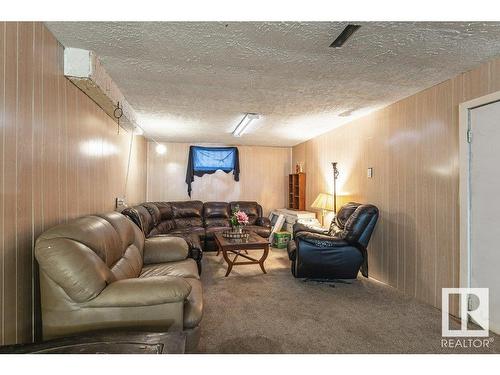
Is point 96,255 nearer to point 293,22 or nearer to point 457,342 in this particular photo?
point 293,22

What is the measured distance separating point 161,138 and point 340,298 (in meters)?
4.47

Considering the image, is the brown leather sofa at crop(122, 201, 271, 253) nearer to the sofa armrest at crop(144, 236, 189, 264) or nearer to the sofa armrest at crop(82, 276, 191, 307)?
the sofa armrest at crop(144, 236, 189, 264)

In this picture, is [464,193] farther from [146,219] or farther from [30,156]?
[146,219]

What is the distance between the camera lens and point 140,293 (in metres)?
1.45

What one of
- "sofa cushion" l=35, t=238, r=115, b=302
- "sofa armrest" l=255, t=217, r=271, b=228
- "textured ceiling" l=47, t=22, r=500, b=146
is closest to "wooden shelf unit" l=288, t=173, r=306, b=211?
"sofa armrest" l=255, t=217, r=271, b=228

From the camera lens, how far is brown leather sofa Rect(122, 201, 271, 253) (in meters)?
4.68

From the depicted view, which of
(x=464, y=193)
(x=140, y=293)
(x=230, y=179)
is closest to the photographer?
(x=140, y=293)

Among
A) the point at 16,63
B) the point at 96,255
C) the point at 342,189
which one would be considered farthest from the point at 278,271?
the point at 16,63

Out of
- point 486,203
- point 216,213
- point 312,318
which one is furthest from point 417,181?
point 216,213

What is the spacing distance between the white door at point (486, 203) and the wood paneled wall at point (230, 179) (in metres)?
4.39

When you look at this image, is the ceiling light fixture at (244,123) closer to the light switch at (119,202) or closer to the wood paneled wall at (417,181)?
the wood paneled wall at (417,181)

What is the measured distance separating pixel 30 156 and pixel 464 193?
128 inches

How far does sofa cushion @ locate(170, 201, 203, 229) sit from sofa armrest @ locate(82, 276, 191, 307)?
3646mm

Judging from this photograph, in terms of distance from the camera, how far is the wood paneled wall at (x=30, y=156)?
129 centimetres
